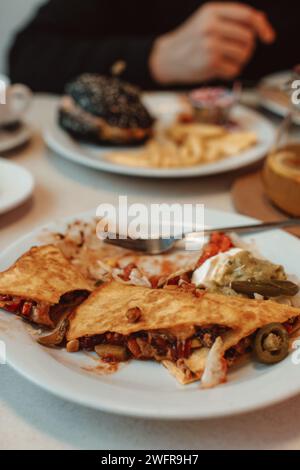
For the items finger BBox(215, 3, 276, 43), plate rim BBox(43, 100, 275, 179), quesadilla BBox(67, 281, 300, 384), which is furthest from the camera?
finger BBox(215, 3, 276, 43)

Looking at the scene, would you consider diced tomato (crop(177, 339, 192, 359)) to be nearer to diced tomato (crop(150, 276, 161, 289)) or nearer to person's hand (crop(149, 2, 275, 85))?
diced tomato (crop(150, 276, 161, 289))

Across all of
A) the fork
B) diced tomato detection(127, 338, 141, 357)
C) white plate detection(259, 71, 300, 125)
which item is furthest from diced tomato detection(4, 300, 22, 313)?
white plate detection(259, 71, 300, 125)

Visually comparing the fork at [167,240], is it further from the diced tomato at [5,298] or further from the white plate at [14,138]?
the white plate at [14,138]

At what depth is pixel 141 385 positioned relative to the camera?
766 mm

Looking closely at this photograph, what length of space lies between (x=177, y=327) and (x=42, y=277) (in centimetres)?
27

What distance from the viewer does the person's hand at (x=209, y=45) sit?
2.21 m

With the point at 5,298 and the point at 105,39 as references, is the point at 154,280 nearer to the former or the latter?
the point at 5,298

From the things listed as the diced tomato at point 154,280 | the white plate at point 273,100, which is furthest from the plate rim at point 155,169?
the diced tomato at point 154,280

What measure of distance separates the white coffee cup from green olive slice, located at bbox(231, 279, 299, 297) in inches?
45.0

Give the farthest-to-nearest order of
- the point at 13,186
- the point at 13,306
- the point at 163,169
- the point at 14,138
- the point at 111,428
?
the point at 14,138
the point at 163,169
the point at 13,186
the point at 13,306
the point at 111,428

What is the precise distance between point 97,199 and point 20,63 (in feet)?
4.82

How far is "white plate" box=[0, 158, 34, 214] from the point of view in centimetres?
128

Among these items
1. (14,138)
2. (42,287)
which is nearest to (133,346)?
(42,287)

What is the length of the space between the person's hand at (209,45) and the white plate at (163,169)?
0.36 m
